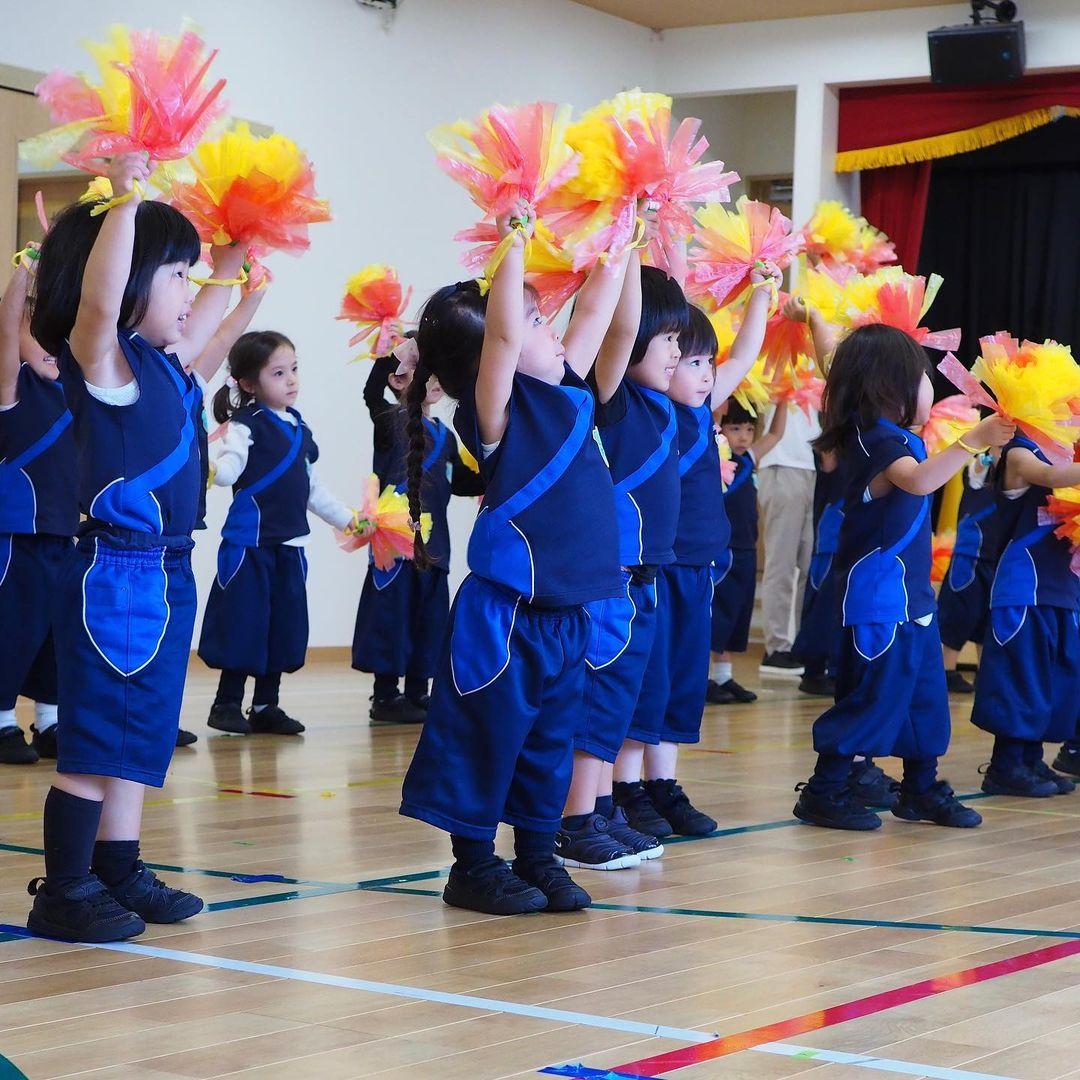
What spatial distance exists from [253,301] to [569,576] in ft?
2.62

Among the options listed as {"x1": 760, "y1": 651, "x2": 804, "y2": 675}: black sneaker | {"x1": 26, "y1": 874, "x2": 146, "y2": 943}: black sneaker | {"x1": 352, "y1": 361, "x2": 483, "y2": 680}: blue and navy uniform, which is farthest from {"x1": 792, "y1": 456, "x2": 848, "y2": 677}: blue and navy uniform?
{"x1": 26, "y1": 874, "x2": 146, "y2": 943}: black sneaker

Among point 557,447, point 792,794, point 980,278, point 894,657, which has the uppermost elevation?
point 980,278

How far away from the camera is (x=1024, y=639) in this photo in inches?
175

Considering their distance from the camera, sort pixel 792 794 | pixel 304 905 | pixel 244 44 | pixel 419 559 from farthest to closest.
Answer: pixel 244 44 → pixel 792 794 → pixel 419 559 → pixel 304 905

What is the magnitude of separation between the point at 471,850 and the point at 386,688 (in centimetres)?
313

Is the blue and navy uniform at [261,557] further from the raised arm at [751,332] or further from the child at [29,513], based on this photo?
the raised arm at [751,332]

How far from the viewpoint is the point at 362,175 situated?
8.27m

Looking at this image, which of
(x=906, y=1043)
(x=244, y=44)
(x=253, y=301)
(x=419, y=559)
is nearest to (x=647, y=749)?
(x=419, y=559)

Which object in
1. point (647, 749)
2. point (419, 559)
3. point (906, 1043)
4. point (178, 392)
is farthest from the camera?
point (647, 749)

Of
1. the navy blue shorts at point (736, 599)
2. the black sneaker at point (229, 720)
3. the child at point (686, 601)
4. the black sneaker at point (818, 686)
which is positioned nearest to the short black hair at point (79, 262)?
the child at point (686, 601)

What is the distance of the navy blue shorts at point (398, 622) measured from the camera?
5887 millimetres

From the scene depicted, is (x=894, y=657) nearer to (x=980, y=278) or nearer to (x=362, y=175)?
(x=362, y=175)

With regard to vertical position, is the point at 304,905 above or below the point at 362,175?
below

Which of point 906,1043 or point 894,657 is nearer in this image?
point 906,1043
